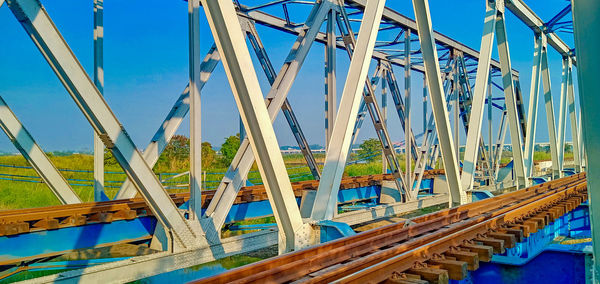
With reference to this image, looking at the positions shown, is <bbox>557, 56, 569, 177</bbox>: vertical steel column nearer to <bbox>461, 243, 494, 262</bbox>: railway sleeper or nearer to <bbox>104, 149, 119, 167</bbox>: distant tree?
<bbox>461, 243, 494, 262</bbox>: railway sleeper

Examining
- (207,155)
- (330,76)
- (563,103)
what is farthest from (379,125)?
(207,155)

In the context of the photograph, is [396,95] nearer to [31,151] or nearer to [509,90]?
[509,90]

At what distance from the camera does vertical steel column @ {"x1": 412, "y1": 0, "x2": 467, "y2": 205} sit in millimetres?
7625

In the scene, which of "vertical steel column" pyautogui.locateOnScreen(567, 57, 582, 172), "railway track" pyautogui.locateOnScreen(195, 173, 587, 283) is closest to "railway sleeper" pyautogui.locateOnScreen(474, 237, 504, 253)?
"railway track" pyautogui.locateOnScreen(195, 173, 587, 283)

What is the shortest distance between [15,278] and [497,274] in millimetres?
8362

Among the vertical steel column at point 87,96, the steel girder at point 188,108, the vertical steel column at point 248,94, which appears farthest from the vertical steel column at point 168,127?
the vertical steel column at point 248,94

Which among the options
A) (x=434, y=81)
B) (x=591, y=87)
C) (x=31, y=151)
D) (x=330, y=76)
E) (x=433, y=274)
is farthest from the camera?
(x=330, y=76)

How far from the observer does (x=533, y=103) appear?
14.3 meters

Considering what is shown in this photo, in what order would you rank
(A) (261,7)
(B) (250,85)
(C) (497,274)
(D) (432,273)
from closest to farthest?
(D) (432,273), (B) (250,85), (C) (497,274), (A) (261,7)

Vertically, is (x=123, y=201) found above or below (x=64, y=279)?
above

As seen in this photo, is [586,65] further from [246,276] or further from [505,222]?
[505,222]

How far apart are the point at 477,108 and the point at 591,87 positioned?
20.9ft

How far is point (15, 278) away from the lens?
8359 millimetres

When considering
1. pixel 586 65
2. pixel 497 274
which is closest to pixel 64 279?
pixel 497 274
